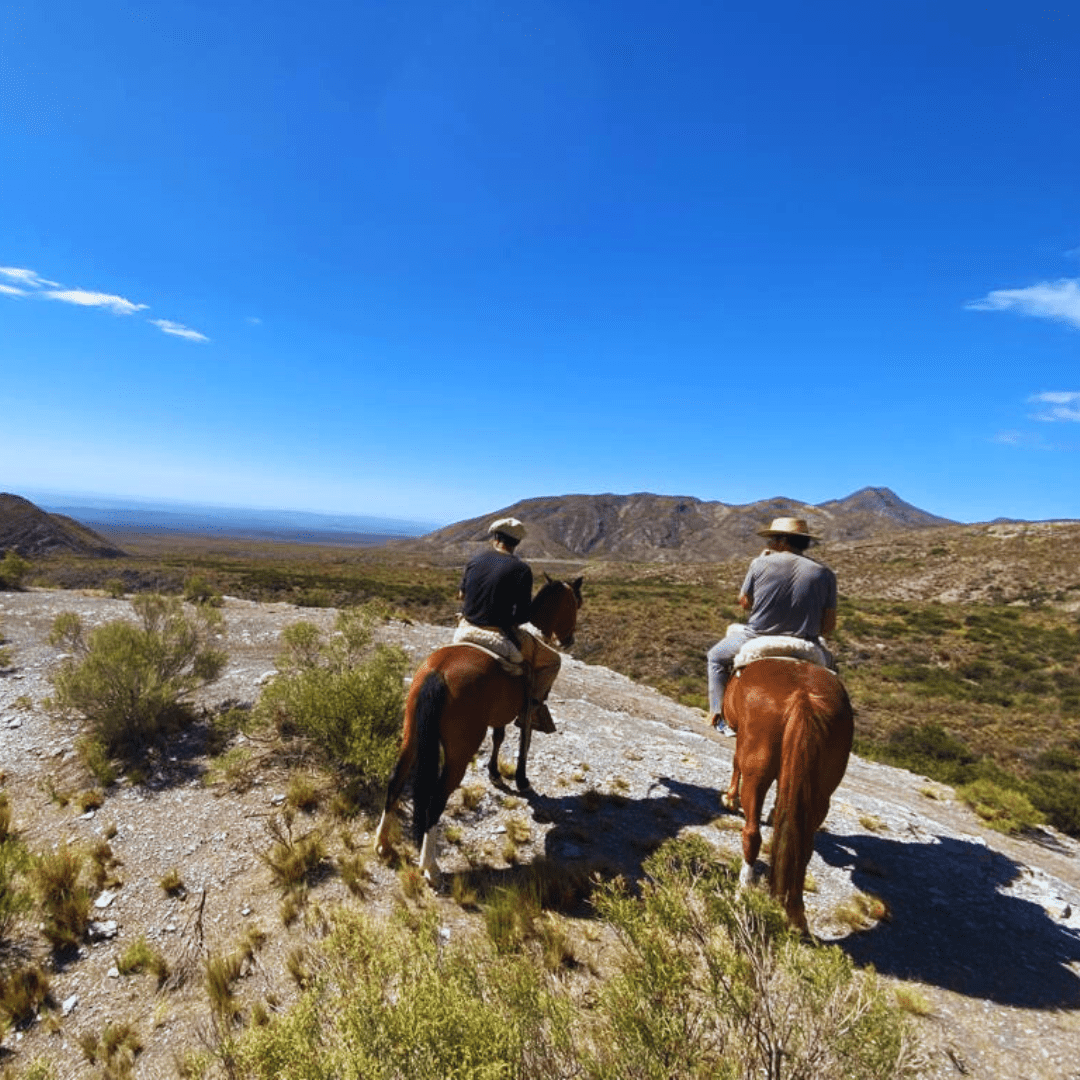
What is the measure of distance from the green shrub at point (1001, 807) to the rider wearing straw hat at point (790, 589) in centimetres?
618

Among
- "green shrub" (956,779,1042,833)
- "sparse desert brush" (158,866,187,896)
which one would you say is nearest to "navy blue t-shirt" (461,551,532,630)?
"sparse desert brush" (158,866,187,896)

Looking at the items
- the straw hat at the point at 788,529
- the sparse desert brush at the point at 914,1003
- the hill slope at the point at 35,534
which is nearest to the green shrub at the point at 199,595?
the straw hat at the point at 788,529

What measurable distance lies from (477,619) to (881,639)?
86.5 ft

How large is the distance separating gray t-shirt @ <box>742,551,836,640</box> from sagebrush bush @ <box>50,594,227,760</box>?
780 centimetres

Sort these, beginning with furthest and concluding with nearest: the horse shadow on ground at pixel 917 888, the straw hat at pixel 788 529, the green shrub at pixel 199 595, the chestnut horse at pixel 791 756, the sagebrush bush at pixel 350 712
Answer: the green shrub at pixel 199 595
the sagebrush bush at pixel 350 712
the straw hat at pixel 788 529
the horse shadow on ground at pixel 917 888
the chestnut horse at pixel 791 756

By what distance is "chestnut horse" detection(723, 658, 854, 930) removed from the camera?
3.86 meters

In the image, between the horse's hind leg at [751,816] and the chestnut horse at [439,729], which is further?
the chestnut horse at [439,729]

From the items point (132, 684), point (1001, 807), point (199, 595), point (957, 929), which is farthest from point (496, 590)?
point (199, 595)

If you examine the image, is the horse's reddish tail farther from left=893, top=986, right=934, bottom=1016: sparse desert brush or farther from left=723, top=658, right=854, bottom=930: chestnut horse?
left=893, top=986, right=934, bottom=1016: sparse desert brush

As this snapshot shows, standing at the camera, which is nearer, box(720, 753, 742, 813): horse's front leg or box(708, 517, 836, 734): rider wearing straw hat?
box(708, 517, 836, 734): rider wearing straw hat

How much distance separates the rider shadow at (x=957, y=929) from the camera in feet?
13.7

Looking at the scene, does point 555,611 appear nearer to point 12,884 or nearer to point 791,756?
point 791,756

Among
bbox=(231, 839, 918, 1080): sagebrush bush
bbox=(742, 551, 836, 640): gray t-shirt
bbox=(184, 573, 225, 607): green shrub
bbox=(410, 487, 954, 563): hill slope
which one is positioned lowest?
bbox=(184, 573, 225, 607): green shrub

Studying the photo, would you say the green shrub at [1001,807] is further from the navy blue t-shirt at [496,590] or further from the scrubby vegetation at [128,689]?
the scrubby vegetation at [128,689]
